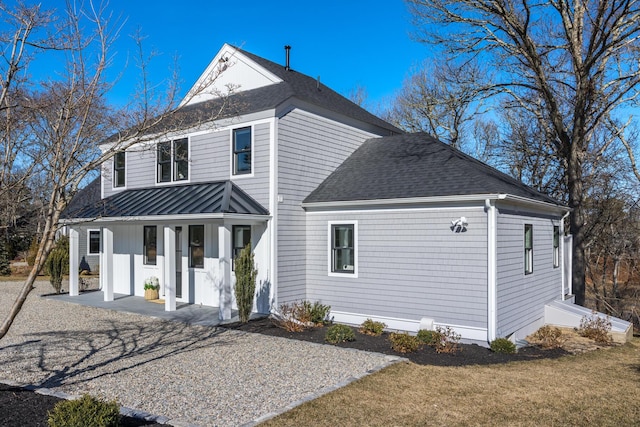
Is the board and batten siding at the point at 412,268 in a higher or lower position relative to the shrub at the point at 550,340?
higher

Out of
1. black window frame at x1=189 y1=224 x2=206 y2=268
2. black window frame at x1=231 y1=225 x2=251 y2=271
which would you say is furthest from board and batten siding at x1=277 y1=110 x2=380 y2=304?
black window frame at x1=189 y1=224 x2=206 y2=268

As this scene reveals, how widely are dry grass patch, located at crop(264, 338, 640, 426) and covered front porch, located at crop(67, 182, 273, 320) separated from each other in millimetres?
5315

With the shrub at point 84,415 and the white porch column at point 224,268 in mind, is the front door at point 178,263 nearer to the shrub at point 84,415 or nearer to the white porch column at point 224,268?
the white porch column at point 224,268

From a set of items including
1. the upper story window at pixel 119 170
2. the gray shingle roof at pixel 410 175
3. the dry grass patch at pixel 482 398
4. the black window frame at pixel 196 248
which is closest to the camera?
the dry grass patch at pixel 482 398

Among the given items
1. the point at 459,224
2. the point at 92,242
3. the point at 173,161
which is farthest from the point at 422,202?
the point at 92,242

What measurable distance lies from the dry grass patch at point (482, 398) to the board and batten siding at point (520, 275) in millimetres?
2146

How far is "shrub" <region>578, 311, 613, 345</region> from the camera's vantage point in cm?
1165

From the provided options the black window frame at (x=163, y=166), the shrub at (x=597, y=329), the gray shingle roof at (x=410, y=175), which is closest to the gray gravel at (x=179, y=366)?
the gray shingle roof at (x=410, y=175)

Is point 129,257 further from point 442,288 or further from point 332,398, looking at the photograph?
point 332,398

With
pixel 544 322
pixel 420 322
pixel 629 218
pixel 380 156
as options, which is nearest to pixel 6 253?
pixel 380 156

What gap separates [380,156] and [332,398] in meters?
8.94

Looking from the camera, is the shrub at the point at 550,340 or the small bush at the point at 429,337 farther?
the shrub at the point at 550,340

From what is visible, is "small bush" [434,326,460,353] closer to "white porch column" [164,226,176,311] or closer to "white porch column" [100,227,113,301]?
"white porch column" [164,226,176,311]

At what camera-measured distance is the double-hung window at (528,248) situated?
1209 cm
